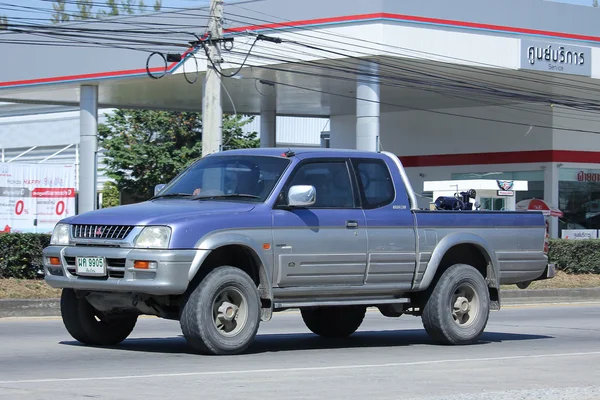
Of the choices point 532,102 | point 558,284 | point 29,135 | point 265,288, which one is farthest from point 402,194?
point 29,135

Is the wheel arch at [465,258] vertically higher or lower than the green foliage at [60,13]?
lower

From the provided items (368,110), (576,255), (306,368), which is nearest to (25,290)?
(306,368)

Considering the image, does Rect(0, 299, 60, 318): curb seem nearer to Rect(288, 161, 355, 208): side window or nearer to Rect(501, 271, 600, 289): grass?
Rect(288, 161, 355, 208): side window

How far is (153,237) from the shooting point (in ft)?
31.3

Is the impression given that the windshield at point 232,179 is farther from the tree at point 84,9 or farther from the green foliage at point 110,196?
the green foliage at point 110,196

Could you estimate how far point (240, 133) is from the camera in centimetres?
4856

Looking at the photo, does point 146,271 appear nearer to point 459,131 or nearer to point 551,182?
point 551,182

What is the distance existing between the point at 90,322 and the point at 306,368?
2.63m

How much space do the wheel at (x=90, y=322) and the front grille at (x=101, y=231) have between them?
3.06 feet

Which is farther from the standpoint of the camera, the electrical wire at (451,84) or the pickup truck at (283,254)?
the electrical wire at (451,84)

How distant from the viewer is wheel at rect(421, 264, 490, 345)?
11555mm

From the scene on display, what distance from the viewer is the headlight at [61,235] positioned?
10222mm

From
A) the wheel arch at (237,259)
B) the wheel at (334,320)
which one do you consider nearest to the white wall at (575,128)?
the wheel at (334,320)

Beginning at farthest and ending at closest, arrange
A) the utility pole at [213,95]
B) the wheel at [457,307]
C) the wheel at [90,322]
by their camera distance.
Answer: the utility pole at [213,95] → the wheel at [457,307] → the wheel at [90,322]
